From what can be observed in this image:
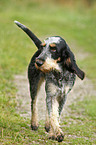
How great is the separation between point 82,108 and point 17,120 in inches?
74.6

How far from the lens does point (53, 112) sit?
3832mm

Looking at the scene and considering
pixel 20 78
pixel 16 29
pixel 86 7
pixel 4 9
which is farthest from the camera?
pixel 86 7

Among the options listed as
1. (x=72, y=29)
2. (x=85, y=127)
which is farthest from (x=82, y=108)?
(x=72, y=29)

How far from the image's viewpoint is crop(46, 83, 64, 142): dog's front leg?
381 centimetres

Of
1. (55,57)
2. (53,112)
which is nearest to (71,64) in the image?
(55,57)

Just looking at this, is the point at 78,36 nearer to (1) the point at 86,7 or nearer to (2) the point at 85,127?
(2) the point at 85,127

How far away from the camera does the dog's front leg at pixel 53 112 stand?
3809 mm

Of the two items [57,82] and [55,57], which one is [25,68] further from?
[55,57]

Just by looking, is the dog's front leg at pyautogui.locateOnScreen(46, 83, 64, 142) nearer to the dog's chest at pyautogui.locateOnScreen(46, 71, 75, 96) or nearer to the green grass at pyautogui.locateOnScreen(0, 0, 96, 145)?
the dog's chest at pyautogui.locateOnScreen(46, 71, 75, 96)

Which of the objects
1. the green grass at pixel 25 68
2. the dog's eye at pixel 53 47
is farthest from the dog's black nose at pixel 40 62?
the green grass at pixel 25 68

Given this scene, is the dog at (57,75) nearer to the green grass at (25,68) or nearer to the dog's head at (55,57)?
the dog's head at (55,57)

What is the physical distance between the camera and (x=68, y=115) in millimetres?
5789

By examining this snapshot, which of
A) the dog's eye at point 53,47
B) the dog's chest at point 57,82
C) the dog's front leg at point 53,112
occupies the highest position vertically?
the dog's eye at point 53,47

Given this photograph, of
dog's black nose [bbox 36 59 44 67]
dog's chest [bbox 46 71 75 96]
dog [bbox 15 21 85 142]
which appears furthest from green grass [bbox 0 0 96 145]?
dog's black nose [bbox 36 59 44 67]
